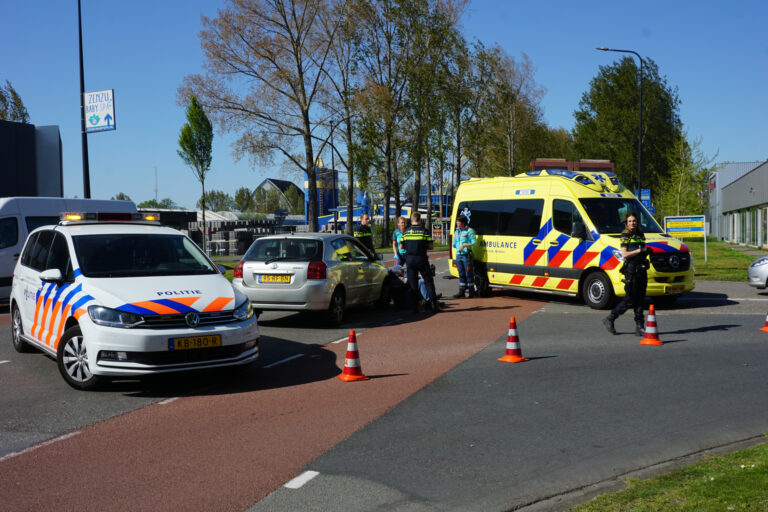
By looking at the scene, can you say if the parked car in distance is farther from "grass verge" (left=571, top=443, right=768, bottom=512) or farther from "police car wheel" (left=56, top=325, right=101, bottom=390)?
"police car wheel" (left=56, top=325, right=101, bottom=390)

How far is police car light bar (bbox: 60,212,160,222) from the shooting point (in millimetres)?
9117

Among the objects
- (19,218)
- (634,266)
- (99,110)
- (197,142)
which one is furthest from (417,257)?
(197,142)

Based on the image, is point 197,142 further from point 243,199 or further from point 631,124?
point 243,199

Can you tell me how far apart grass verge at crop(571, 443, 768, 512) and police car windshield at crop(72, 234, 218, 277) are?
18.4 feet

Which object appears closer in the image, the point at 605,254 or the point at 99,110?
the point at 605,254

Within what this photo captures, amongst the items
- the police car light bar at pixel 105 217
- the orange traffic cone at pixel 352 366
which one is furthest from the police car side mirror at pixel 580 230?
the police car light bar at pixel 105 217

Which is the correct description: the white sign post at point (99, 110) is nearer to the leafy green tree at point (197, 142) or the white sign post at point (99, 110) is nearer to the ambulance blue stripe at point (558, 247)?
the ambulance blue stripe at point (558, 247)

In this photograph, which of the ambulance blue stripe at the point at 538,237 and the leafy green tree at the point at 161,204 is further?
the leafy green tree at the point at 161,204

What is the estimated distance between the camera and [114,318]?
7148 mm

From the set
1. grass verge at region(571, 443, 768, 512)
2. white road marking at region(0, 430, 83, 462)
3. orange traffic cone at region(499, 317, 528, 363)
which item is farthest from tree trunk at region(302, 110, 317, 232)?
grass verge at region(571, 443, 768, 512)

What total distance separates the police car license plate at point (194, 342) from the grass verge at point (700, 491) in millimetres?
4233

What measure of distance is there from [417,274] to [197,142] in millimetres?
37833

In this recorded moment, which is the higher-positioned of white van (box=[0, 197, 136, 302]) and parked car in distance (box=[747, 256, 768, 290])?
white van (box=[0, 197, 136, 302])

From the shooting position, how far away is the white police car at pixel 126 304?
23.2 ft
